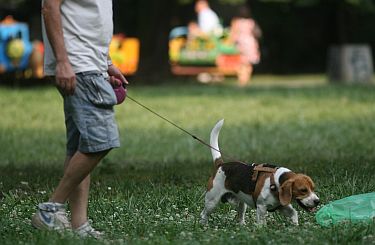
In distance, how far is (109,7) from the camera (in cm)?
577

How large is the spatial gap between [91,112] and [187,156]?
18.1 feet

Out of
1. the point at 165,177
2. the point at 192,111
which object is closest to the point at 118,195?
the point at 165,177

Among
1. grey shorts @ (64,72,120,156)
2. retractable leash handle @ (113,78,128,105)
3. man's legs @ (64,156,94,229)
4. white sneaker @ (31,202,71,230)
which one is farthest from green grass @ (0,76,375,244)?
retractable leash handle @ (113,78,128,105)

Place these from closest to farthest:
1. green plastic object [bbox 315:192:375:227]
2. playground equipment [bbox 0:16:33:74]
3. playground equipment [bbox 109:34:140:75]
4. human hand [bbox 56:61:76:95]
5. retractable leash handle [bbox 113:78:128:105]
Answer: human hand [bbox 56:61:76:95] → green plastic object [bbox 315:192:375:227] → retractable leash handle [bbox 113:78:128:105] → playground equipment [bbox 0:16:33:74] → playground equipment [bbox 109:34:140:75]

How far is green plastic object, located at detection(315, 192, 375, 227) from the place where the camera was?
230 inches

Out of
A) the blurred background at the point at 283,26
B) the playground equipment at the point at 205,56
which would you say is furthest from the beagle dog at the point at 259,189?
the playground equipment at the point at 205,56

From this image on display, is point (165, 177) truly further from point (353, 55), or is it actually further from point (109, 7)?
point (353, 55)

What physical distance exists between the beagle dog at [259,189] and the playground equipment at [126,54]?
2176cm

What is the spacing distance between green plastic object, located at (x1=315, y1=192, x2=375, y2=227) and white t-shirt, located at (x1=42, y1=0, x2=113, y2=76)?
1.65m

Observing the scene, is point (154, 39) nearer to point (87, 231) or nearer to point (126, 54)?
point (126, 54)

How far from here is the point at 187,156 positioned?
11.1 meters

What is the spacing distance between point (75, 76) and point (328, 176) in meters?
3.09

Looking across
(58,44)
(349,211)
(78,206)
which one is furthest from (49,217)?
(349,211)

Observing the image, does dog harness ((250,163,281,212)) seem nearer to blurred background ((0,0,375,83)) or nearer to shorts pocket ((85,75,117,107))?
shorts pocket ((85,75,117,107))
